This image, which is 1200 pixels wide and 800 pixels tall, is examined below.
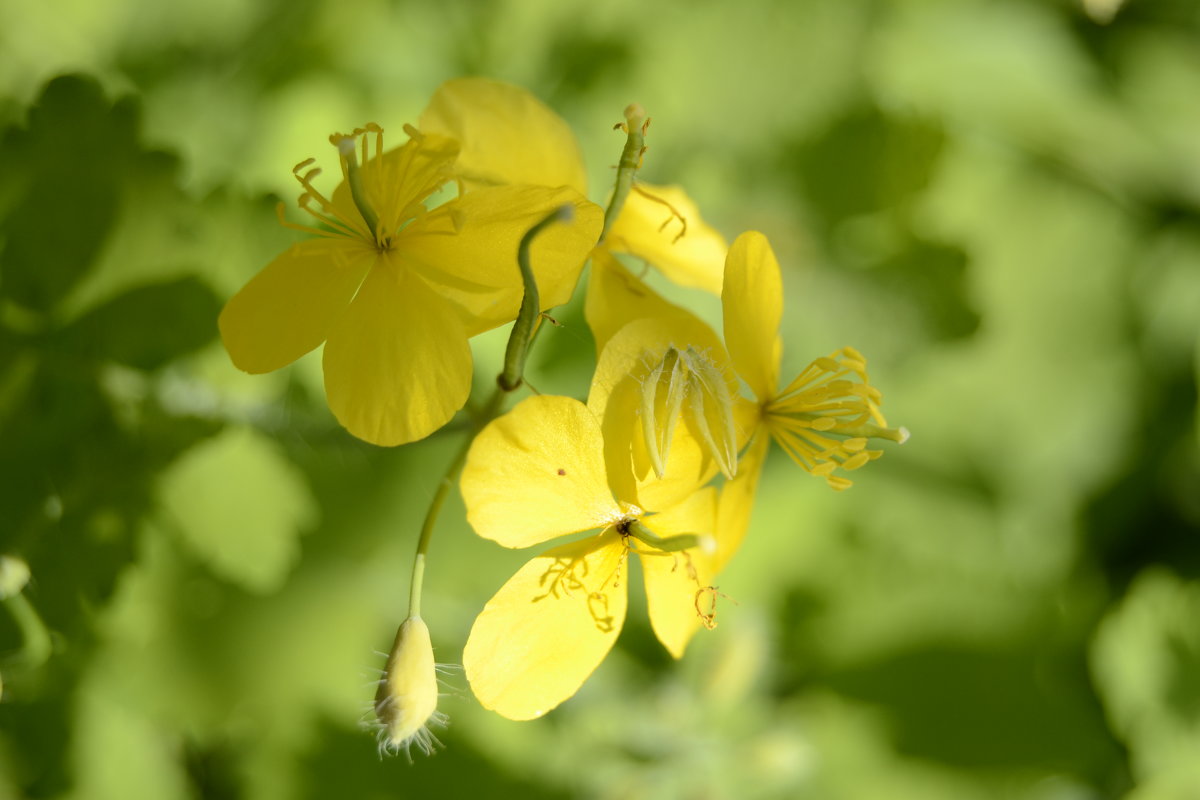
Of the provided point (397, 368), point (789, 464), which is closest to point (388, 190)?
point (397, 368)

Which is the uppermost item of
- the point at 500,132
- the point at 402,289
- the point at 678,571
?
the point at 500,132

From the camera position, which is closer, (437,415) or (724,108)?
(437,415)

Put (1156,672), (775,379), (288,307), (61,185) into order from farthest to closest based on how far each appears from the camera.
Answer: (1156,672)
(61,185)
(775,379)
(288,307)

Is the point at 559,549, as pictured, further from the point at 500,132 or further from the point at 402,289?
the point at 500,132

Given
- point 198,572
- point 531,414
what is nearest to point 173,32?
point 198,572

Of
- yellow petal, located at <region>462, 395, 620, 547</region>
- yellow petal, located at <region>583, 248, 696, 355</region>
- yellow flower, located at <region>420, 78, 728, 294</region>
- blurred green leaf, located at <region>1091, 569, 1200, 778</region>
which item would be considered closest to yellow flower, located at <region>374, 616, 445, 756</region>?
yellow petal, located at <region>462, 395, 620, 547</region>

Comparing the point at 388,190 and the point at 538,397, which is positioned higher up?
the point at 388,190

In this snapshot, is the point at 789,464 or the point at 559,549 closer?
the point at 559,549

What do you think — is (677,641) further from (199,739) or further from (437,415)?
(199,739)

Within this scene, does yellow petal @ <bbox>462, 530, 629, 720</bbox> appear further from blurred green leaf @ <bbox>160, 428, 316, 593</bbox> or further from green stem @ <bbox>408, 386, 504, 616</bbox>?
blurred green leaf @ <bbox>160, 428, 316, 593</bbox>
